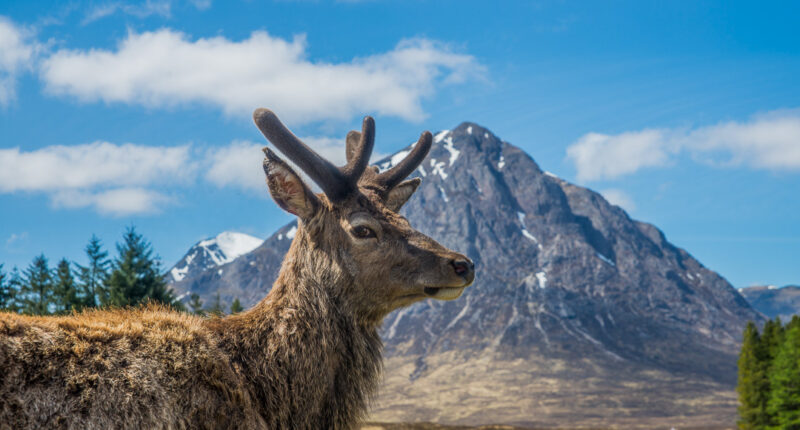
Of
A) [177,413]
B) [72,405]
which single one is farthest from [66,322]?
[177,413]

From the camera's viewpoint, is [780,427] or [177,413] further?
[780,427]

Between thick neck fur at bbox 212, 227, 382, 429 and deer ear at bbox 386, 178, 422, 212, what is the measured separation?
1582 millimetres

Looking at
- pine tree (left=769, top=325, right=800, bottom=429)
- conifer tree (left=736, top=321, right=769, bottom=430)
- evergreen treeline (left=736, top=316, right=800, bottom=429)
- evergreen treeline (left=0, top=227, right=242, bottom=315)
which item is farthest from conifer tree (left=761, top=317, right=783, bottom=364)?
evergreen treeline (left=0, top=227, right=242, bottom=315)

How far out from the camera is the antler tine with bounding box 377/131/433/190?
8742 mm

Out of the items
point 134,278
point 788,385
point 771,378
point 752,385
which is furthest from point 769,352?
point 134,278

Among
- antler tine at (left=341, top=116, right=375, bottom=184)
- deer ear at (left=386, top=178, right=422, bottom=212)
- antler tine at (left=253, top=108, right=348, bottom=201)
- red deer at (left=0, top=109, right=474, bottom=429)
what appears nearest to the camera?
red deer at (left=0, top=109, right=474, bottom=429)

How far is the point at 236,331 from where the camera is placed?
280 inches

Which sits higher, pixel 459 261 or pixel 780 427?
pixel 459 261

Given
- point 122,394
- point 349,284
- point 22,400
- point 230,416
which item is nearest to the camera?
point 22,400

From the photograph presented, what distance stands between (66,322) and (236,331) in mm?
1711

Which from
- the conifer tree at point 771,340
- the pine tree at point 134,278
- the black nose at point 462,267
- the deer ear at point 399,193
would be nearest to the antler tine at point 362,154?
the deer ear at point 399,193

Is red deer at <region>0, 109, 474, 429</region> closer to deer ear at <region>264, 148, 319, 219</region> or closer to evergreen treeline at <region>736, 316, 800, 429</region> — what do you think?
deer ear at <region>264, 148, 319, 219</region>

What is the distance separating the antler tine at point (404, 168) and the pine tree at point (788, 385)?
65189 millimetres

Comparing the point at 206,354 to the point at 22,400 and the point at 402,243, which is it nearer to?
the point at 22,400
